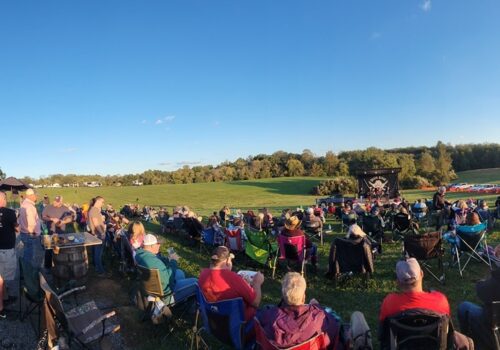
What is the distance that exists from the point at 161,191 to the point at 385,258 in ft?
142

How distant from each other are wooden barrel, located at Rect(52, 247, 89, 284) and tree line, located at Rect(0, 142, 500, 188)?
1609 inches

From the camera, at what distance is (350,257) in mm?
5816

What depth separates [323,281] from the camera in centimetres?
624

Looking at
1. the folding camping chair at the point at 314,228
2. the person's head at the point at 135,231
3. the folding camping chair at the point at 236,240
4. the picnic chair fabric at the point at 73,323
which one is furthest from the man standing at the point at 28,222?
the folding camping chair at the point at 314,228

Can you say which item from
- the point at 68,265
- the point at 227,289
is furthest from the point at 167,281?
the point at 68,265

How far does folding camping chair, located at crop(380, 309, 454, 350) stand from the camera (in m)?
2.52

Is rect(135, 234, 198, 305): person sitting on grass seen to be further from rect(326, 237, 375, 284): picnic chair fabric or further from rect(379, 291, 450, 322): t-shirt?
rect(326, 237, 375, 284): picnic chair fabric

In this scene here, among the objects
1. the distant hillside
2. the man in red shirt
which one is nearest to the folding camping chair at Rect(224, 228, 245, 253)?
the man in red shirt

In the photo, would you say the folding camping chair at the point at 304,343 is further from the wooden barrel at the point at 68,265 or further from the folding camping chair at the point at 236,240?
the folding camping chair at the point at 236,240

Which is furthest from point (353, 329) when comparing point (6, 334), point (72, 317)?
point (6, 334)

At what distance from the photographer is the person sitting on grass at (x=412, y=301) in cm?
277

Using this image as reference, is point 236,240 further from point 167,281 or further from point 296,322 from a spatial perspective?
point 296,322

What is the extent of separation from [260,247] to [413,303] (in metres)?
4.25

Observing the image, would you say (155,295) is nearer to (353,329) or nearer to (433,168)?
(353,329)
